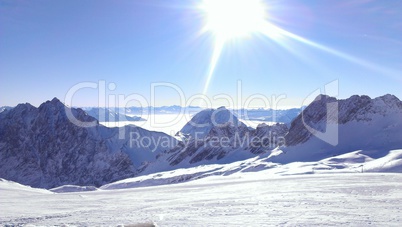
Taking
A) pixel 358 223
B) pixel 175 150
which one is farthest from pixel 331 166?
pixel 175 150

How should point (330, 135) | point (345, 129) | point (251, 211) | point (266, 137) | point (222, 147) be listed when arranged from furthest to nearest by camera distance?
point (222, 147) < point (266, 137) < point (330, 135) < point (345, 129) < point (251, 211)

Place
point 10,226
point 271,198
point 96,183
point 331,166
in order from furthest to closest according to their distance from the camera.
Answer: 1. point 96,183
2. point 331,166
3. point 271,198
4. point 10,226

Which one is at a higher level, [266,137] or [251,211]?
[266,137]

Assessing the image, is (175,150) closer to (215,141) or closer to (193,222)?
(215,141)

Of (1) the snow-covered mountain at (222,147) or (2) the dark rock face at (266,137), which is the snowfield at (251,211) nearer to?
(1) the snow-covered mountain at (222,147)

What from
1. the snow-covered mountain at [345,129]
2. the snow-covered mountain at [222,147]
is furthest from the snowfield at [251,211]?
the snow-covered mountain at [222,147]

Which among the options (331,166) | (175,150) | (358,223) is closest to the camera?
(358,223)

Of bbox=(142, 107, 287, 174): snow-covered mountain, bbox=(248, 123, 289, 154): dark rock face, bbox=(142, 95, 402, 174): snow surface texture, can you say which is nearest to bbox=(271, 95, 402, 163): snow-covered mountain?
bbox=(142, 95, 402, 174): snow surface texture

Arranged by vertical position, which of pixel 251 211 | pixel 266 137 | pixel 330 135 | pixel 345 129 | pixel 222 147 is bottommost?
pixel 222 147

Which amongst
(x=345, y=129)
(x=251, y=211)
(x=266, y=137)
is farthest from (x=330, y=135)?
(x=251, y=211)

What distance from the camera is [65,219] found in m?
16.8

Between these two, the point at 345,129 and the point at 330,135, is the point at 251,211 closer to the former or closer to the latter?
the point at 330,135

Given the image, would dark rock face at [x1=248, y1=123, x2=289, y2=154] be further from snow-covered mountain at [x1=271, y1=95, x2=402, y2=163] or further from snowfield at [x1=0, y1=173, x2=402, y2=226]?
snowfield at [x1=0, y1=173, x2=402, y2=226]

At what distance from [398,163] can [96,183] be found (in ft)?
524
